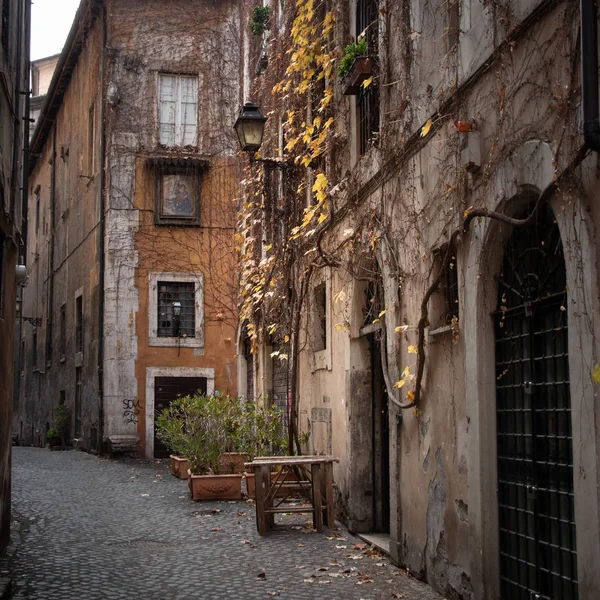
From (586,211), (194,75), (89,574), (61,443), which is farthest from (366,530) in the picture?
(61,443)

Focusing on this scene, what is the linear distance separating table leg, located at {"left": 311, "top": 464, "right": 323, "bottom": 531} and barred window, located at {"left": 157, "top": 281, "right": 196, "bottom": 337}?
10292mm

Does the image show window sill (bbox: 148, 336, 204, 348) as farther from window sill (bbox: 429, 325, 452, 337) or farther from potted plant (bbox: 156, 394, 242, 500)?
window sill (bbox: 429, 325, 452, 337)

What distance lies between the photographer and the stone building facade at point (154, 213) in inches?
742

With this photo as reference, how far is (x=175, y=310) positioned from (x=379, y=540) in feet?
36.5

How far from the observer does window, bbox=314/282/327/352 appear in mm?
11531

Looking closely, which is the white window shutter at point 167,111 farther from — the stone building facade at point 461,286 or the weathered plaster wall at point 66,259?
the stone building facade at point 461,286

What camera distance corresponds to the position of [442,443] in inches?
267

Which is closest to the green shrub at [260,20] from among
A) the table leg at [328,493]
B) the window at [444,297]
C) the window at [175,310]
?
the window at [175,310]

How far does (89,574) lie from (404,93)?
16.1ft

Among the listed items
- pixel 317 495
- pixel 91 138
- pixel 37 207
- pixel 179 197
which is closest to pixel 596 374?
pixel 317 495

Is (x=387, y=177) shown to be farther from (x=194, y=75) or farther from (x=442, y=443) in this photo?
(x=194, y=75)

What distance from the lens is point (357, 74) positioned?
8.76 m

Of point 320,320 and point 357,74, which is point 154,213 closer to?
point 320,320

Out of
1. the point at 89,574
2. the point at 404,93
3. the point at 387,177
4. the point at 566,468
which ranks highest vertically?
the point at 404,93
